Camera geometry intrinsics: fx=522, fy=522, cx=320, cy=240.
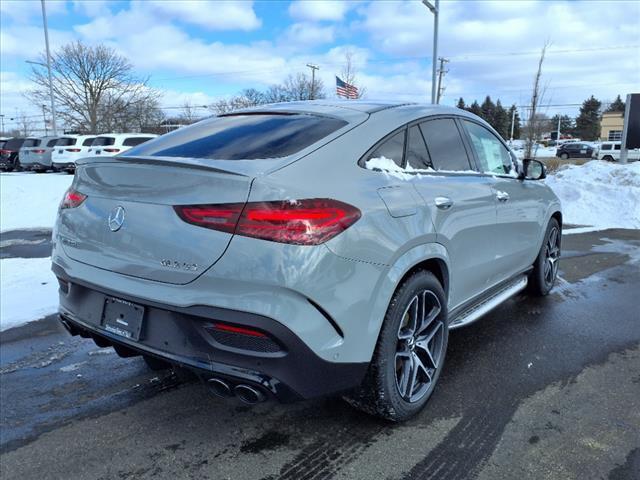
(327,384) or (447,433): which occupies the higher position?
(327,384)

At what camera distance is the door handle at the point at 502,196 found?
3.81 m

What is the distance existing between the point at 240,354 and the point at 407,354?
1.05 metres

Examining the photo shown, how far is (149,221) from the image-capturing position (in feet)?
7.76

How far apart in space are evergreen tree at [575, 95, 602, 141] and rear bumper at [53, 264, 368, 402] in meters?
105

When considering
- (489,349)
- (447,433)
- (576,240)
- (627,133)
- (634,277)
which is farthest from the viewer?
(627,133)

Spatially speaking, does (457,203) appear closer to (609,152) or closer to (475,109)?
(609,152)

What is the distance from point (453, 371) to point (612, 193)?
1043 centimetres

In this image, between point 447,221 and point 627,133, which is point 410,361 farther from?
point 627,133

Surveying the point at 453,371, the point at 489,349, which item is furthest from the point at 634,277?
the point at 453,371

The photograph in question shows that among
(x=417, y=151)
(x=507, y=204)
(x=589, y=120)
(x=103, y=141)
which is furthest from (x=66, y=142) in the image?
(x=589, y=120)

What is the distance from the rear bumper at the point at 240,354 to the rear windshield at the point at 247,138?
792 millimetres

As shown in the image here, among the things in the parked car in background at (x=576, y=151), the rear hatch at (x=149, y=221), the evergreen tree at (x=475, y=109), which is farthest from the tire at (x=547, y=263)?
the evergreen tree at (x=475, y=109)

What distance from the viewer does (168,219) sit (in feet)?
7.61

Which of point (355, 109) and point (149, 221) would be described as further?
point (355, 109)
